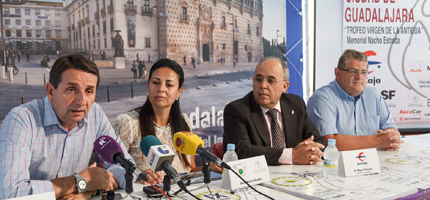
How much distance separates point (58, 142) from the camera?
188cm

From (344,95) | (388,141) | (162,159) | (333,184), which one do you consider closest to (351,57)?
(344,95)

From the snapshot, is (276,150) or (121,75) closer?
(276,150)

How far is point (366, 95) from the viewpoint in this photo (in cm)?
327

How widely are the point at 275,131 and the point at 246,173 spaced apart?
32.3 inches

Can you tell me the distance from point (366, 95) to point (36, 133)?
2.65 m

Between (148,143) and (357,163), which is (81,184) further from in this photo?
(357,163)

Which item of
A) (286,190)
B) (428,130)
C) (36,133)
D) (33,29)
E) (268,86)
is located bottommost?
(428,130)

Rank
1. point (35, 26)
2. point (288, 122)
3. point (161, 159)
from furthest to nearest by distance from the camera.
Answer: point (35, 26) → point (288, 122) → point (161, 159)

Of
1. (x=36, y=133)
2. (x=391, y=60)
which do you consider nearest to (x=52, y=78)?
(x=36, y=133)

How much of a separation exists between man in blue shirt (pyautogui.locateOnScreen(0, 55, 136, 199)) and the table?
26 cm

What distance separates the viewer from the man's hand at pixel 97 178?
1.69 metres

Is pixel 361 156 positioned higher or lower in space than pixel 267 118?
lower

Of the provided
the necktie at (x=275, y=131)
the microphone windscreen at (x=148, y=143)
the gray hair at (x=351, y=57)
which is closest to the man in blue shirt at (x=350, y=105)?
the gray hair at (x=351, y=57)

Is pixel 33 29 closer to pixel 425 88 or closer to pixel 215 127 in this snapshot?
pixel 215 127
